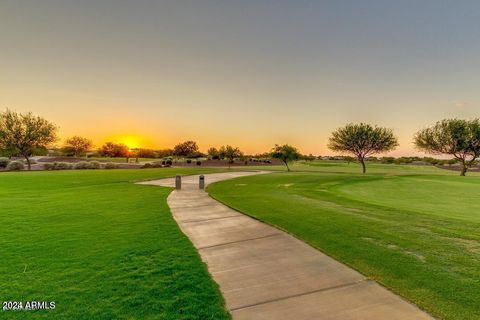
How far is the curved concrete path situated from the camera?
154 inches

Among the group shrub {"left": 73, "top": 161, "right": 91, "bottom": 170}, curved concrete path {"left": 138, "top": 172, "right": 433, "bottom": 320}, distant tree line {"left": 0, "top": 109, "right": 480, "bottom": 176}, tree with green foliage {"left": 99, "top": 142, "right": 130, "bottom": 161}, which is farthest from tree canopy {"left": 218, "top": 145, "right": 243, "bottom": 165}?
tree with green foliage {"left": 99, "top": 142, "right": 130, "bottom": 161}

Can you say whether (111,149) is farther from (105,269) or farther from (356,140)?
(105,269)

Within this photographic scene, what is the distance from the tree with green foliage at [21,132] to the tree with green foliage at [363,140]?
6164 centimetres

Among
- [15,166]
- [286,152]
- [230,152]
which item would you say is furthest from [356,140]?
[15,166]

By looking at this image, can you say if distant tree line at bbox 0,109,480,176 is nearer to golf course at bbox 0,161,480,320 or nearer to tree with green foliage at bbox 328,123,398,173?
tree with green foliage at bbox 328,123,398,173

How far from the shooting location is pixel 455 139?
48688mm

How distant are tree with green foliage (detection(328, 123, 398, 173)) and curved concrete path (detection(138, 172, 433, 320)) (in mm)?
52028

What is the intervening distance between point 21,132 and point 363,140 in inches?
2716

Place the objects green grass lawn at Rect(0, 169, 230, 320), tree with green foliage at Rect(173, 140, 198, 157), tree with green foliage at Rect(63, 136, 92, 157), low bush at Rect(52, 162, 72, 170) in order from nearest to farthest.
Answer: green grass lawn at Rect(0, 169, 230, 320), low bush at Rect(52, 162, 72, 170), tree with green foliage at Rect(63, 136, 92, 157), tree with green foliage at Rect(173, 140, 198, 157)

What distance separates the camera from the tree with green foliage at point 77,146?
10169 cm

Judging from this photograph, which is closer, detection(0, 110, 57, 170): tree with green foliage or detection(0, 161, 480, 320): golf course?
detection(0, 161, 480, 320): golf course

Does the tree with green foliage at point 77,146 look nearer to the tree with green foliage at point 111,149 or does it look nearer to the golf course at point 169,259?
the tree with green foliage at point 111,149

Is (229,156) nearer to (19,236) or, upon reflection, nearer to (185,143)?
(19,236)

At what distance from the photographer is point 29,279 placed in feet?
16.6
